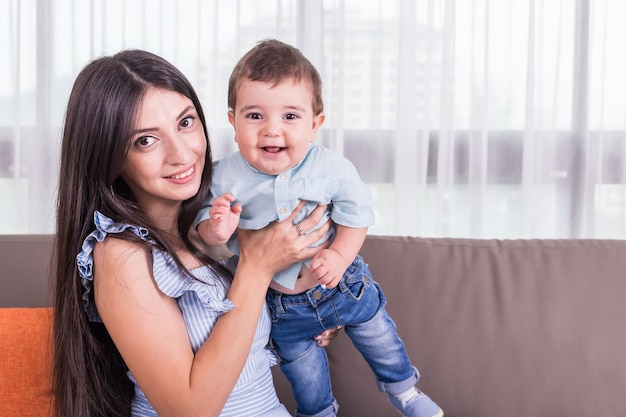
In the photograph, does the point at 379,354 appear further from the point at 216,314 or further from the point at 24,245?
the point at 24,245

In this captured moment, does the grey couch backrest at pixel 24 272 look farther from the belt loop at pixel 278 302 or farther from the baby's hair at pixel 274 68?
the baby's hair at pixel 274 68

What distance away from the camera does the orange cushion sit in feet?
5.85

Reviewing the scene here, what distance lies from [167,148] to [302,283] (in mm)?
441

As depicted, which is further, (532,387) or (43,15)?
(43,15)

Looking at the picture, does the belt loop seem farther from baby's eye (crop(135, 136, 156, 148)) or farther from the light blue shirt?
baby's eye (crop(135, 136, 156, 148))

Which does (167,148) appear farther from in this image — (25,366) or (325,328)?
(25,366)

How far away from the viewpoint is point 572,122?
3.18m

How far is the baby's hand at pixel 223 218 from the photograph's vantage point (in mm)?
1494

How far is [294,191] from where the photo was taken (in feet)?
5.21

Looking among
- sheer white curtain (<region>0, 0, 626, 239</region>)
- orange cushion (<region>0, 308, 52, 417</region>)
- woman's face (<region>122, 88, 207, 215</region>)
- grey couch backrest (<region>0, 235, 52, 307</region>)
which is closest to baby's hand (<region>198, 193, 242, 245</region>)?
woman's face (<region>122, 88, 207, 215</region>)

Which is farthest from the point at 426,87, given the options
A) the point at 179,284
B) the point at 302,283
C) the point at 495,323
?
the point at 179,284

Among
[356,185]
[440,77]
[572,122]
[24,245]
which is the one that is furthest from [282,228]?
[572,122]

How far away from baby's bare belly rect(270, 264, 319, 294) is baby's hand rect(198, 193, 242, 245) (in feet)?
0.69

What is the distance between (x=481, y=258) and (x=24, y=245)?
132 cm
